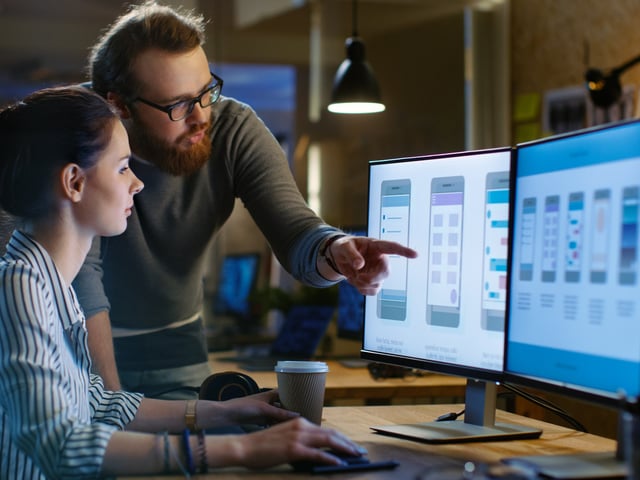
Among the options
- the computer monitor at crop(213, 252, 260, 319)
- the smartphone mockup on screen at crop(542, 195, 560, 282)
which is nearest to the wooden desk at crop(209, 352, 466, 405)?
the smartphone mockup on screen at crop(542, 195, 560, 282)

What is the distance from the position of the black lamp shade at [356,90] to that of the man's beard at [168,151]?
53.6 inches

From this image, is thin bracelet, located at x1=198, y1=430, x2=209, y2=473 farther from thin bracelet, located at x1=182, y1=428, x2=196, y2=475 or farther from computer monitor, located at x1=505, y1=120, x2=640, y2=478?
computer monitor, located at x1=505, y1=120, x2=640, y2=478

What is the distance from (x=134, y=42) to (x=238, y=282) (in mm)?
2774

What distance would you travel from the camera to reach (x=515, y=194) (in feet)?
4.49

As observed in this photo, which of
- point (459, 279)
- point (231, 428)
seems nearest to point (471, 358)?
point (459, 279)

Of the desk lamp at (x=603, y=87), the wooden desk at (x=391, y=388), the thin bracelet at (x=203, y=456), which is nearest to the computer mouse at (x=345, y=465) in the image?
the thin bracelet at (x=203, y=456)

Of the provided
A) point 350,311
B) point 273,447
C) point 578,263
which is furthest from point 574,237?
point 350,311

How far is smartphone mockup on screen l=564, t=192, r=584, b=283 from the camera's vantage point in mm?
1190

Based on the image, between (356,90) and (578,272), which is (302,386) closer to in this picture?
(578,272)

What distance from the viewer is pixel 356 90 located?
3.32m

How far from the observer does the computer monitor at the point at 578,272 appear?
110 cm

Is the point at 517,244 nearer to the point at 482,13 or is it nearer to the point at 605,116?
the point at 605,116

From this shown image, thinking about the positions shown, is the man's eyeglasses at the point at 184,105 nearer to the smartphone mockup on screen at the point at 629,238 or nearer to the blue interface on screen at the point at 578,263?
the blue interface on screen at the point at 578,263

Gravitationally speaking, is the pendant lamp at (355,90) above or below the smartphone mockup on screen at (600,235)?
above
